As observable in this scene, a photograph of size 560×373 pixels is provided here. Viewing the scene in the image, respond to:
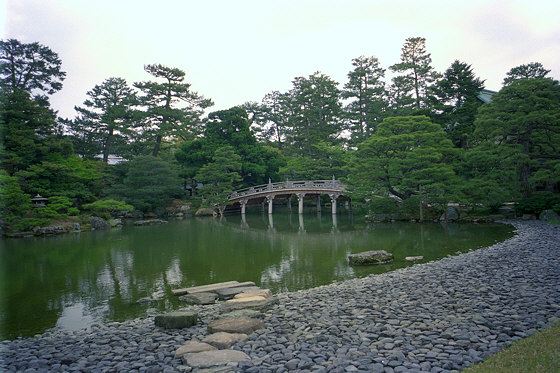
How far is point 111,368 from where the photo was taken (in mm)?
4172

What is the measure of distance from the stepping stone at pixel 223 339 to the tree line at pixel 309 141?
16.1m

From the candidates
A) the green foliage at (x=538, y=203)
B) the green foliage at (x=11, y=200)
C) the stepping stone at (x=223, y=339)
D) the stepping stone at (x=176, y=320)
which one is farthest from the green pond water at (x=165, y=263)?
the stepping stone at (x=223, y=339)

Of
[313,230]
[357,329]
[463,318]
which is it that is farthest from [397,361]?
[313,230]

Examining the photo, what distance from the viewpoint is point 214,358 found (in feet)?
13.5

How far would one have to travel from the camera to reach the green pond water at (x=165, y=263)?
7711 mm

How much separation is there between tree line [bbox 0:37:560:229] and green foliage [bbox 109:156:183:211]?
0.09 meters

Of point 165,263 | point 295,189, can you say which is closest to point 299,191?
point 295,189

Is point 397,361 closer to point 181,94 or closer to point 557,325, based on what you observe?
point 557,325

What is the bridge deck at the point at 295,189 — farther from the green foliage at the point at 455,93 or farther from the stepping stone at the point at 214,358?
the stepping stone at the point at 214,358

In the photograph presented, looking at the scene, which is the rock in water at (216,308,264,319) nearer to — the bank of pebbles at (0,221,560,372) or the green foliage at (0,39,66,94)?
the bank of pebbles at (0,221,560,372)

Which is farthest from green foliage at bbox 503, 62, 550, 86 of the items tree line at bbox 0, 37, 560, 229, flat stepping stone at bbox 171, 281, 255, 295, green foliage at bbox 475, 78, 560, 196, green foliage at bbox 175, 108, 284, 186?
flat stepping stone at bbox 171, 281, 255, 295

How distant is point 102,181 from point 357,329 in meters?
30.5

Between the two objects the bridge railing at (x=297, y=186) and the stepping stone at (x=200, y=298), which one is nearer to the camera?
the stepping stone at (x=200, y=298)

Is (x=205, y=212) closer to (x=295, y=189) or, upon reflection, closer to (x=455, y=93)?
(x=295, y=189)
